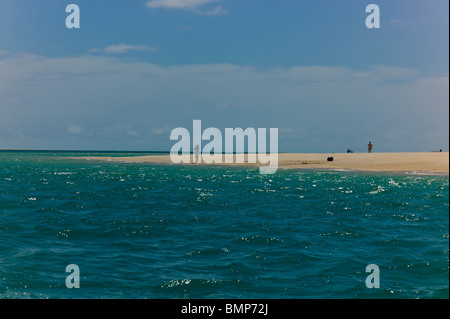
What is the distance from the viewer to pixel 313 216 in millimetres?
23719

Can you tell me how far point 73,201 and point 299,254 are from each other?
21.2m

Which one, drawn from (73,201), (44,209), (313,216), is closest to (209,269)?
(313,216)

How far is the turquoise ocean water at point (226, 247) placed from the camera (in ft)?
39.4

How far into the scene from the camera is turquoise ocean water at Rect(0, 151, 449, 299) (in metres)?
12.0

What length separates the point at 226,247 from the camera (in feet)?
54.6

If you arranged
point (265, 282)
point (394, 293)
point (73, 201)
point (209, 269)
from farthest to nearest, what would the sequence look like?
point (73, 201) → point (209, 269) → point (265, 282) → point (394, 293)

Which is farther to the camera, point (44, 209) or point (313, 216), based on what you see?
point (44, 209)

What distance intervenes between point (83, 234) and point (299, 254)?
32.7 ft

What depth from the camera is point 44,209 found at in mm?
26828
